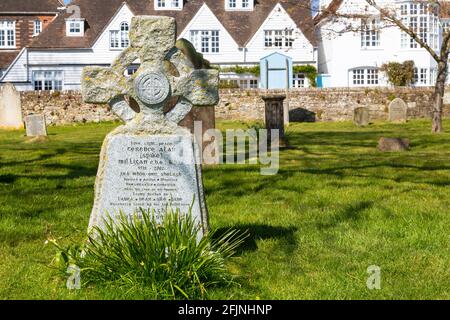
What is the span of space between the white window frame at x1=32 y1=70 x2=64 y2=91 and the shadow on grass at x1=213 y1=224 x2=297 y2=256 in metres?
40.0

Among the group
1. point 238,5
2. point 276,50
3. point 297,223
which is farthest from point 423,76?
point 297,223

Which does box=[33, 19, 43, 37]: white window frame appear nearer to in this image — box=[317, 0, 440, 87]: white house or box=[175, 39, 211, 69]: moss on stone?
box=[317, 0, 440, 87]: white house

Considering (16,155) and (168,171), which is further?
(16,155)

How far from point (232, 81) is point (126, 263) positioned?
126ft

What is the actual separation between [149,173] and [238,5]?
43.1m

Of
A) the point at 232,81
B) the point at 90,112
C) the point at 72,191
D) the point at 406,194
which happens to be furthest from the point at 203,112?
the point at 232,81

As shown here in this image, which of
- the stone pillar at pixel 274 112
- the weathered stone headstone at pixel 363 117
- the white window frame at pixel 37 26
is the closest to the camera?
the stone pillar at pixel 274 112

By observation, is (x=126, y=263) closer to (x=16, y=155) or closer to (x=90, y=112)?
(x=16, y=155)

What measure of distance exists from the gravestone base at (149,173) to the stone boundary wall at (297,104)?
27.1 meters

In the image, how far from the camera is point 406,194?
9641 millimetres

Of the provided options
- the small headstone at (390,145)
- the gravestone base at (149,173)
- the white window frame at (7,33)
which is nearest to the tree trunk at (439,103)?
the small headstone at (390,145)

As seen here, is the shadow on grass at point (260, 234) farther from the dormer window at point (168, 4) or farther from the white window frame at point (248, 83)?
the dormer window at point (168, 4)

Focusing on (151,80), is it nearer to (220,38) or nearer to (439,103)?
(439,103)

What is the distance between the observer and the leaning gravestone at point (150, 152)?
5.96m
